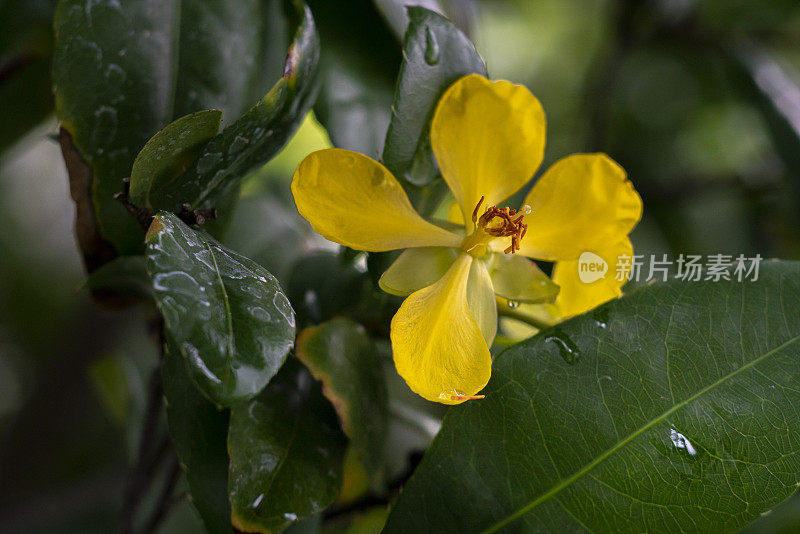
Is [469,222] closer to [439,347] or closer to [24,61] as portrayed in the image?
[439,347]

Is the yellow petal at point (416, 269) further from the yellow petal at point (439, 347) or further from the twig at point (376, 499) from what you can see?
the twig at point (376, 499)

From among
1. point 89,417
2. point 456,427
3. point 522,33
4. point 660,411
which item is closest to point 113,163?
point 456,427

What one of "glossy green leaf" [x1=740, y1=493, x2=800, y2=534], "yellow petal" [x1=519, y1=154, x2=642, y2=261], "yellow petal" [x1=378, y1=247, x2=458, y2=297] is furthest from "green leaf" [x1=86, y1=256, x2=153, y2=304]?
"glossy green leaf" [x1=740, y1=493, x2=800, y2=534]

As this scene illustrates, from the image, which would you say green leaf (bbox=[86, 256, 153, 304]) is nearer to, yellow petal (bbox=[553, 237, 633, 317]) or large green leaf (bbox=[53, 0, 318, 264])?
large green leaf (bbox=[53, 0, 318, 264])

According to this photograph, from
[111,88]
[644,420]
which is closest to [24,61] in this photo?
[111,88]

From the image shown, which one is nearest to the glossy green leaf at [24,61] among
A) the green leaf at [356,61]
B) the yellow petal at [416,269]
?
the green leaf at [356,61]
